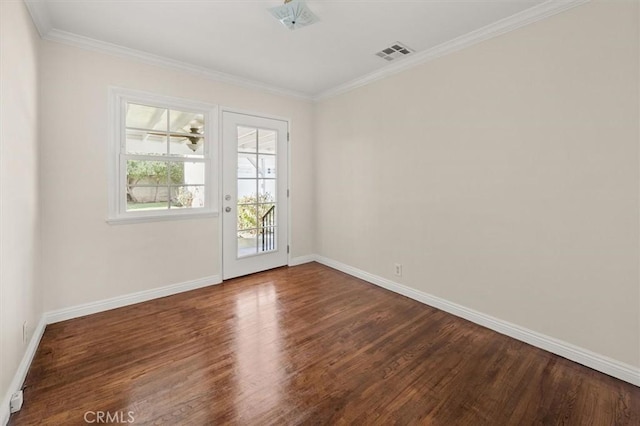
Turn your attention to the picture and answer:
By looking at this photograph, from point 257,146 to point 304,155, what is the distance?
2.63ft

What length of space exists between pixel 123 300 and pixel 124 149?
1.53 metres

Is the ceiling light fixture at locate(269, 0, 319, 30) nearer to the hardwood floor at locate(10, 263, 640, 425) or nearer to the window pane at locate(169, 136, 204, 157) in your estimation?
the window pane at locate(169, 136, 204, 157)

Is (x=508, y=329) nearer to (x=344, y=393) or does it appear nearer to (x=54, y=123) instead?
(x=344, y=393)

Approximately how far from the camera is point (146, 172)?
3090 millimetres

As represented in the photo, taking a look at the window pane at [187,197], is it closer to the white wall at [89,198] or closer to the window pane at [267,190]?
the white wall at [89,198]

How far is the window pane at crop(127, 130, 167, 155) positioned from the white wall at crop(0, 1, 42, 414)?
73 cm

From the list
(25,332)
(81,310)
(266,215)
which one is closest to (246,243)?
(266,215)

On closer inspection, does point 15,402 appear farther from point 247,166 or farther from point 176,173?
point 247,166

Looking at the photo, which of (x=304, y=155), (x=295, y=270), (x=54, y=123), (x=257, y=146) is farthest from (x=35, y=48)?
(x=295, y=270)

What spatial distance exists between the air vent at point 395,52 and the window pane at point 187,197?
2.50 metres

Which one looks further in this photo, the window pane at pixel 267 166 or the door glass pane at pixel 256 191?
the window pane at pixel 267 166

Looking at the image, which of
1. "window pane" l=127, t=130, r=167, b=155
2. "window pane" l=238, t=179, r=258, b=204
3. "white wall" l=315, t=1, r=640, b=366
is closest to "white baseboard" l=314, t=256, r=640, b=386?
"white wall" l=315, t=1, r=640, b=366

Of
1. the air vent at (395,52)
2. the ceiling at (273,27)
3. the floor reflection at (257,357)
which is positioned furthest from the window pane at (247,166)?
the air vent at (395,52)

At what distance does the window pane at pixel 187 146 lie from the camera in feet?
10.7
